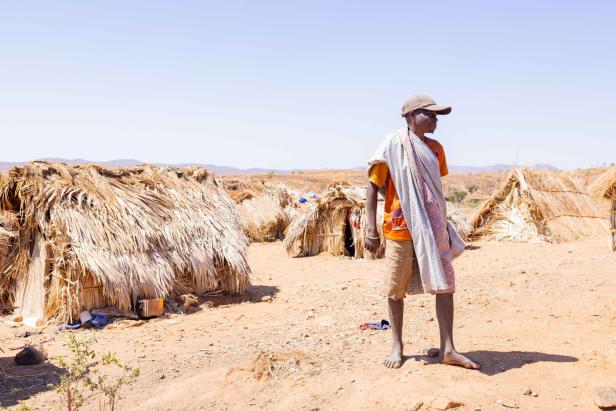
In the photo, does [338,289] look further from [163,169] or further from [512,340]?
[512,340]

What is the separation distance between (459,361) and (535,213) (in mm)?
11056

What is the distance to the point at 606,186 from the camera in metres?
10.5

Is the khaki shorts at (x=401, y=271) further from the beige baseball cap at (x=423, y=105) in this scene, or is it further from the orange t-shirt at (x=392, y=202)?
the beige baseball cap at (x=423, y=105)

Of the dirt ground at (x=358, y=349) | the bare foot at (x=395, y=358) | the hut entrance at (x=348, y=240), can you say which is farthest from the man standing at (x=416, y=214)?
the hut entrance at (x=348, y=240)

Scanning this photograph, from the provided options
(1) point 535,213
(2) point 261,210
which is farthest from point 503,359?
(2) point 261,210

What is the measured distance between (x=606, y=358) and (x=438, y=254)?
155cm

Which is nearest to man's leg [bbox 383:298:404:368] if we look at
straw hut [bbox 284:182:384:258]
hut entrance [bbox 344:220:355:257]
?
straw hut [bbox 284:182:384:258]

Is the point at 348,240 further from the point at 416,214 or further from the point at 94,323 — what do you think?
the point at 416,214

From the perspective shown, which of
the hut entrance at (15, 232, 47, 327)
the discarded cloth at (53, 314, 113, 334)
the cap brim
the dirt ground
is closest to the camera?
the dirt ground

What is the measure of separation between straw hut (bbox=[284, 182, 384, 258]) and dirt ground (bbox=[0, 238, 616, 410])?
12.0ft

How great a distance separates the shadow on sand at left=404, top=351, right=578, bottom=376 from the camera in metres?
4.18

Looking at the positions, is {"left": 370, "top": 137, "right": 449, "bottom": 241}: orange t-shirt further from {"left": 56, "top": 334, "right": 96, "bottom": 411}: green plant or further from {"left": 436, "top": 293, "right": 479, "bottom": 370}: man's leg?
{"left": 56, "top": 334, "right": 96, "bottom": 411}: green plant

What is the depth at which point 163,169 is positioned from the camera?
9.55 m

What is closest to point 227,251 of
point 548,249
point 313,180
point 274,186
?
point 548,249
